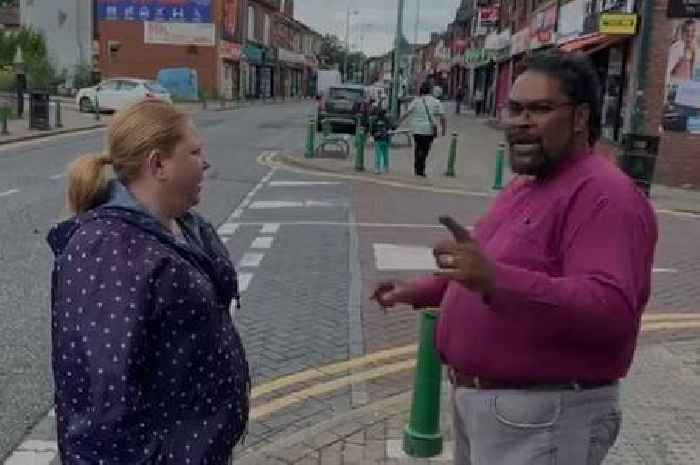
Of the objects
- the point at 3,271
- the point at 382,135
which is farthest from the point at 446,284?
the point at 382,135

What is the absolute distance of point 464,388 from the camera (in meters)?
2.39

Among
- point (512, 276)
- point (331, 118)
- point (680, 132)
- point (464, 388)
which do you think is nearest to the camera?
point (512, 276)

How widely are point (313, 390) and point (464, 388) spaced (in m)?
2.87

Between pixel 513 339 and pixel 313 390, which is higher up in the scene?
pixel 513 339

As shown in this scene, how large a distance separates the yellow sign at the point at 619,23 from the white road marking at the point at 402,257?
8640 millimetres

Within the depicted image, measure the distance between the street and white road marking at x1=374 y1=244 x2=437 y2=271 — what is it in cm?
2

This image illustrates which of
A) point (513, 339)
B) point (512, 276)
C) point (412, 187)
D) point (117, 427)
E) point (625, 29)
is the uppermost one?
point (625, 29)

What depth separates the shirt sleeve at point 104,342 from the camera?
1.98 meters

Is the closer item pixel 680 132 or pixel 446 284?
pixel 446 284

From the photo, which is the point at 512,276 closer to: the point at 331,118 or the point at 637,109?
the point at 637,109

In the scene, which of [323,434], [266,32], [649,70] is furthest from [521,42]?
[266,32]

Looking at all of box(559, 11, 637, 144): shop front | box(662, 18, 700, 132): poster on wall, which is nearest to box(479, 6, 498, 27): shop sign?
box(559, 11, 637, 144): shop front

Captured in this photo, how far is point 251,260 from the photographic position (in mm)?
8641

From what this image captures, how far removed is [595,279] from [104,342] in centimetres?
113
